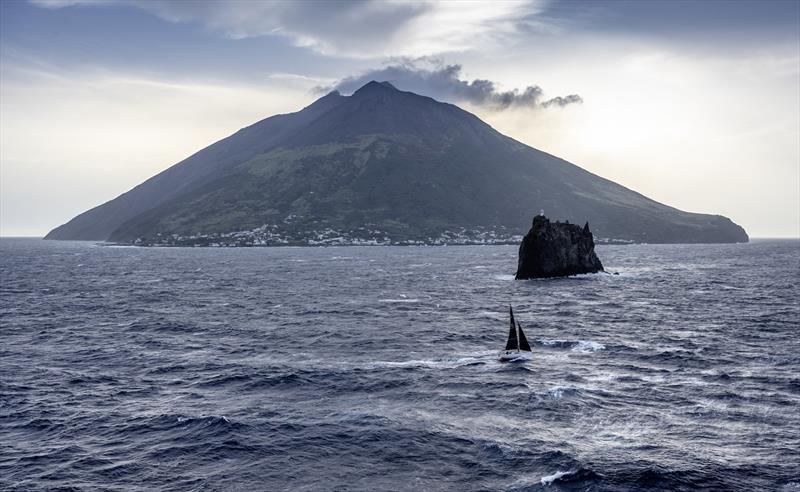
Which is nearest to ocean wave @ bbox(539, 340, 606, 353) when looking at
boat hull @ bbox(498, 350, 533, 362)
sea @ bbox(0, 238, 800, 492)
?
sea @ bbox(0, 238, 800, 492)

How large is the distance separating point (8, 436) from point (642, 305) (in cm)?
10164

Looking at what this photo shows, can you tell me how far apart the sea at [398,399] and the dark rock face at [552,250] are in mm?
51735

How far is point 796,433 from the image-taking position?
41031mm

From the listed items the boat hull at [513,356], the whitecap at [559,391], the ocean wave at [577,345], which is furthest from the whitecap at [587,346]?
the whitecap at [559,391]

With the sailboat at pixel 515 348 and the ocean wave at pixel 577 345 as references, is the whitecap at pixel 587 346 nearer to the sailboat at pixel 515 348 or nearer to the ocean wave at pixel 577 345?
the ocean wave at pixel 577 345

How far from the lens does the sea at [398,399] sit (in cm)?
3566

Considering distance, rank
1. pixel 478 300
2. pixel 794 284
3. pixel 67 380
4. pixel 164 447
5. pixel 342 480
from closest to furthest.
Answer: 1. pixel 342 480
2. pixel 164 447
3. pixel 67 380
4. pixel 478 300
5. pixel 794 284

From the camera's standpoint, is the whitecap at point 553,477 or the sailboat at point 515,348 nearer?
the whitecap at point 553,477

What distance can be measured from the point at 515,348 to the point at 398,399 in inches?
842

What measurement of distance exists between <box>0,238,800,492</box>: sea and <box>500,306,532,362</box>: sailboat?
2196 millimetres

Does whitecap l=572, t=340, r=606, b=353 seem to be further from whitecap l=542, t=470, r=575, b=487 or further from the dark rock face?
the dark rock face

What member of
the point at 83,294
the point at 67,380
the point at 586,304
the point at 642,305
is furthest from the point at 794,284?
the point at 83,294

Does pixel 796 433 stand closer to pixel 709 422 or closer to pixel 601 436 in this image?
pixel 709 422

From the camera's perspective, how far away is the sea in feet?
117
